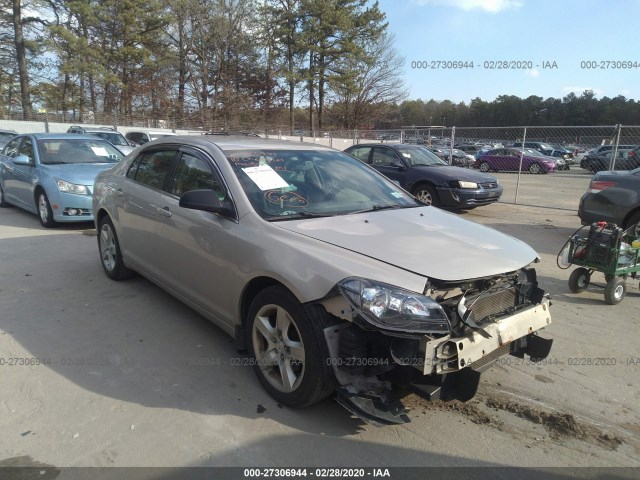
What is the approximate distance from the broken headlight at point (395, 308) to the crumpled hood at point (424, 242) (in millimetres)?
186

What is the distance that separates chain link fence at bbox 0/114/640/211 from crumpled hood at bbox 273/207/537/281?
924 centimetres

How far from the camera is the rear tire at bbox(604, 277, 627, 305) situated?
16.0 ft

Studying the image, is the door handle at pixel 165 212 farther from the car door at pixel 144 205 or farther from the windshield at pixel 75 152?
the windshield at pixel 75 152

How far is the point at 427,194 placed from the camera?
10258 mm

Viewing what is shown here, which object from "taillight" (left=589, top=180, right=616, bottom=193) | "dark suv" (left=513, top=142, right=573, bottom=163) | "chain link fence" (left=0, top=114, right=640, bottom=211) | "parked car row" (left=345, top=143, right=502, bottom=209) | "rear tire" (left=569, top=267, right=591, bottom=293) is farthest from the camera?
"dark suv" (left=513, top=142, right=573, bottom=163)

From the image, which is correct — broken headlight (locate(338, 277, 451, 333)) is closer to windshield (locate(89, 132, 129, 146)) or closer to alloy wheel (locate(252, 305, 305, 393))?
alloy wheel (locate(252, 305, 305, 393))

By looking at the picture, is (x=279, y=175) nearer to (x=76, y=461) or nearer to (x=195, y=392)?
(x=195, y=392)

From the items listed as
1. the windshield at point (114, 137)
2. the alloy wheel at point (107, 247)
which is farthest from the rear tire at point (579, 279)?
the windshield at point (114, 137)

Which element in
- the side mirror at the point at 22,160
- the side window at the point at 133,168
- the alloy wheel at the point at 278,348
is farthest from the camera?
the side mirror at the point at 22,160

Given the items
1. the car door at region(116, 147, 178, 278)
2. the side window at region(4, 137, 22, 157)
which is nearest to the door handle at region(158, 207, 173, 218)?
the car door at region(116, 147, 178, 278)

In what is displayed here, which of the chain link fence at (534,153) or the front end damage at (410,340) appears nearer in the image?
the front end damage at (410,340)

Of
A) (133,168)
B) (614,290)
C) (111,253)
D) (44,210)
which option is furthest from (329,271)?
(44,210)

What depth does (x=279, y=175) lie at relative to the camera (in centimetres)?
353

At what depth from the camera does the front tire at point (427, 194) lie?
10.1m
